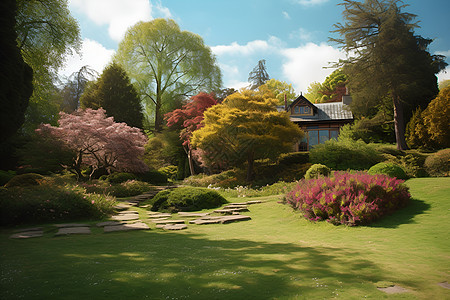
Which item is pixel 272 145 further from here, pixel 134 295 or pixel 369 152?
pixel 134 295

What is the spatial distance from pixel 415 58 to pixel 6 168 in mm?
29277

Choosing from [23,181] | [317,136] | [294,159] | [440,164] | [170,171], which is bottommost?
[170,171]

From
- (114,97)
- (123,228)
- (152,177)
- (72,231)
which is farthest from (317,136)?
(72,231)

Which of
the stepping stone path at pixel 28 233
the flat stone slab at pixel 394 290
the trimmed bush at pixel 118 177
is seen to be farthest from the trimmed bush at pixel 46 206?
the trimmed bush at pixel 118 177

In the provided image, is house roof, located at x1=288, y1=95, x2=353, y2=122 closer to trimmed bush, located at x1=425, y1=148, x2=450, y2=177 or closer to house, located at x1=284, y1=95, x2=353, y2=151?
house, located at x1=284, y1=95, x2=353, y2=151

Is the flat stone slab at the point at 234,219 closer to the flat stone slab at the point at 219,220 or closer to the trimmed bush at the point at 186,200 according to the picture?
the flat stone slab at the point at 219,220

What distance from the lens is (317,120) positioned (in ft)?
82.2

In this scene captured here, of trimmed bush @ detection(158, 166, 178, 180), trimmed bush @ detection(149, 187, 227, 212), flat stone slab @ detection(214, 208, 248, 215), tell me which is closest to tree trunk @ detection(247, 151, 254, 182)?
trimmed bush @ detection(149, 187, 227, 212)

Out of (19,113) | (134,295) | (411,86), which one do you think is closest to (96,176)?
(19,113)

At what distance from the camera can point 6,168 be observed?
60.8 ft

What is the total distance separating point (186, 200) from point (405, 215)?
274 inches

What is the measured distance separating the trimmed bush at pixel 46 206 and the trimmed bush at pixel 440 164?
14.7 m

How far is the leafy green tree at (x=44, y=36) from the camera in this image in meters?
13.9

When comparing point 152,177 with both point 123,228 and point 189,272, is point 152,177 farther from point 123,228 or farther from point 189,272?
point 189,272
